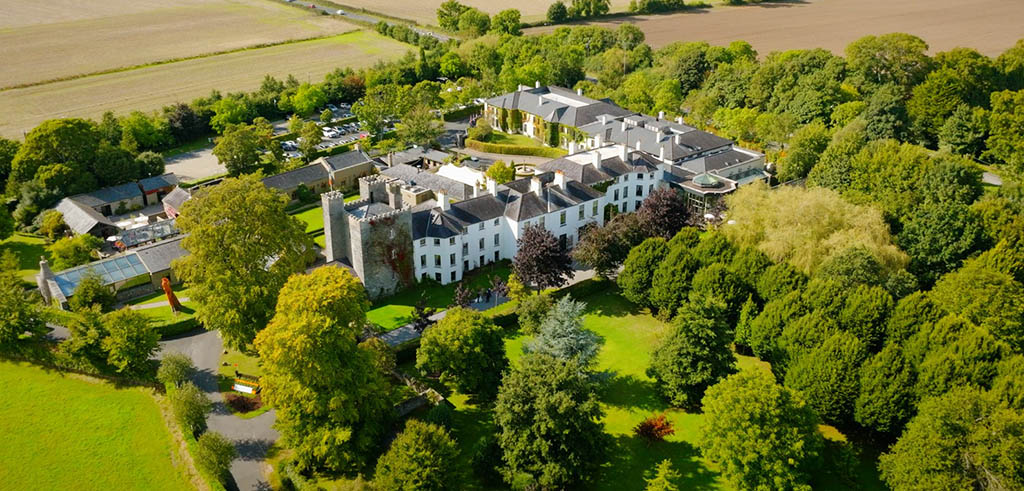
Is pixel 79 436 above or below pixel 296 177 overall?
below

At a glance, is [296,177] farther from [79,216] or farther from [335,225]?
[335,225]

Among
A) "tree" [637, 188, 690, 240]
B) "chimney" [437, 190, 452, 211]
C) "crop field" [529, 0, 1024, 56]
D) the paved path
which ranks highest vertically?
"crop field" [529, 0, 1024, 56]

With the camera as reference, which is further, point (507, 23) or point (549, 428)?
point (507, 23)

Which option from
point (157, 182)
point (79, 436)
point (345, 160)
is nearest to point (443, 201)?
point (345, 160)

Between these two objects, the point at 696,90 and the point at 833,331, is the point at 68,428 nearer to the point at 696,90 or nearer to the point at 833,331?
the point at 833,331

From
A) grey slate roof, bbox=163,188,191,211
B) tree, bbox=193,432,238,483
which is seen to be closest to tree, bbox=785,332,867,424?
tree, bbox=193,432,238,483

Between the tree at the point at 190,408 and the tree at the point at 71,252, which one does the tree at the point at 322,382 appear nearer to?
the tree at the point at 190,408

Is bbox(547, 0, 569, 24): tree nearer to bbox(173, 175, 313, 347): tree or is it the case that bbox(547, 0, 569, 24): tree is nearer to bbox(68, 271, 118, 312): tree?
bbox(173, 175, 313, 347): tree
